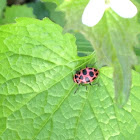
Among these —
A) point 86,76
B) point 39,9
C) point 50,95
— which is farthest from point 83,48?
point 39,9

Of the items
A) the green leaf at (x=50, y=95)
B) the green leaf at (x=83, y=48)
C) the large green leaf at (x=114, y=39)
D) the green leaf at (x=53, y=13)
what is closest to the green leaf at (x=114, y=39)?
the large green leaf at (x=114, y=39)

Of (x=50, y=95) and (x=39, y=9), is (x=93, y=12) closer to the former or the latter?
(x=50, y=95)

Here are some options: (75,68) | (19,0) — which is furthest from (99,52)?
(19,0)

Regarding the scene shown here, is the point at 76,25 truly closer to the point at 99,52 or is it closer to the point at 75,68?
the point at 99,52

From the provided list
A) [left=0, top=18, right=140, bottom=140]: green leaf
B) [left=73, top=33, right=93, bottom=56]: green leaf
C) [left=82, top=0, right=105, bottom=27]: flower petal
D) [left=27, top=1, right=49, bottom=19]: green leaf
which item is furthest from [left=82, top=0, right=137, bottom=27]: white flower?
[left=27, top=1, right=49, bottom=19]: green leaf

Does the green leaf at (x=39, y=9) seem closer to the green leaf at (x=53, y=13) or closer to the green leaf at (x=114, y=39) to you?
the green leaf at (x=53, y=13)
